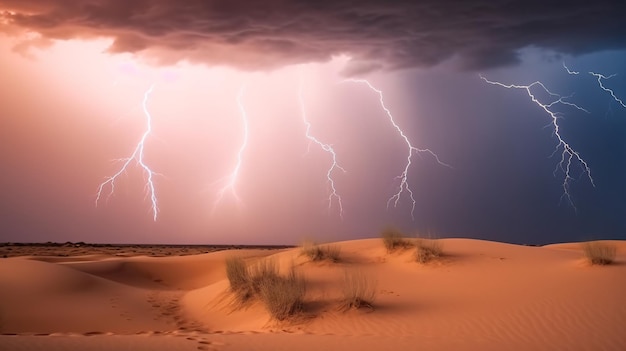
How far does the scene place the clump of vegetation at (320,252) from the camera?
13.6 metres

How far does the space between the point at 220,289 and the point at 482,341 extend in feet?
23.4

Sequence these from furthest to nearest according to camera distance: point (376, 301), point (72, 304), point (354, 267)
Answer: point (354, 267), point (72, 304), point (376, 301)

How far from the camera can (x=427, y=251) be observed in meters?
13.2

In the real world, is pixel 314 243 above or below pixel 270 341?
above

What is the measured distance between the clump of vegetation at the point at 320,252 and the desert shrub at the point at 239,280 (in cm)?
243

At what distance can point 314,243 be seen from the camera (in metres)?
14.7

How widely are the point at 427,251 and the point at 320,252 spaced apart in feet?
9.04

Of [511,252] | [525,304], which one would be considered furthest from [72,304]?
[511,252]

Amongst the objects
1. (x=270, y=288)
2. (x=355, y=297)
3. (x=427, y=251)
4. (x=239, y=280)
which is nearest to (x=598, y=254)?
(x=427, y=251)

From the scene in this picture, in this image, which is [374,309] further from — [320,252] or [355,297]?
[320,252]

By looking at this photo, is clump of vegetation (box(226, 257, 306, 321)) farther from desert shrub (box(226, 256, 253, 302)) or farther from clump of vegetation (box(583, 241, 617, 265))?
clump of vegetation (box(583, 241, 617, 265))

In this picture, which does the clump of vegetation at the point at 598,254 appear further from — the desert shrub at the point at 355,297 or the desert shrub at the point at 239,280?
the desert shrub at the point at 239,280

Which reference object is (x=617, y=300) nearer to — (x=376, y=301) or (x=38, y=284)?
(x=376, y=301)

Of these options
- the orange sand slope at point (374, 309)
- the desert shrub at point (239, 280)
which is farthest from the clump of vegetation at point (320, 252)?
the desert shrub at point (239, 280)
